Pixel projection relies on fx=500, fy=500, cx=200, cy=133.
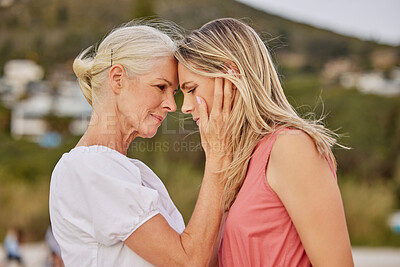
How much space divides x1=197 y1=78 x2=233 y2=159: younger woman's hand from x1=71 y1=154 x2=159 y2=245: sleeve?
41 cm

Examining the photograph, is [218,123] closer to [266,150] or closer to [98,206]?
[266,150]

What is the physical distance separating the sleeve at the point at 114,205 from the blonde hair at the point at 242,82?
0.43m

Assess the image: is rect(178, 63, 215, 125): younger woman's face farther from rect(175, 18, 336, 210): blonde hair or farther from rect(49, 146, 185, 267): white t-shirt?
rect(49, 146, 185, 267): white t-shirt

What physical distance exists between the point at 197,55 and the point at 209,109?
0.92ft

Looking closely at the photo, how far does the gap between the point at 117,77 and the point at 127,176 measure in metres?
0.54

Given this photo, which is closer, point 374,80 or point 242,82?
point 242,82

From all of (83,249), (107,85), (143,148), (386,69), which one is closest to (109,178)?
→ (83,249)

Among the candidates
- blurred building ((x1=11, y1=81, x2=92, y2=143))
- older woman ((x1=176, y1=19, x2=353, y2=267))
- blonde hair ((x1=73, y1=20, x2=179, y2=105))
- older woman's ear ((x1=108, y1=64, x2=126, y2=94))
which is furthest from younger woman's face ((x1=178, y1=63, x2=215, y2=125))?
blurred building ((x1=11, y1=81, x2=92, y2=143))

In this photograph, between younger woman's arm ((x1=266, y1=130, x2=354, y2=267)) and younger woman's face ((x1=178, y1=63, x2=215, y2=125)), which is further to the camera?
younger woman's face ((x1=178, y1=63, x2=215, y2=125))

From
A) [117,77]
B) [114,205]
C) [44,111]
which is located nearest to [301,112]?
[117,77]

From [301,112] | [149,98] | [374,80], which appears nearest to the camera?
[149,98]

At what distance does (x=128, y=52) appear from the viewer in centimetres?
250

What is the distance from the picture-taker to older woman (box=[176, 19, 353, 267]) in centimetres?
210

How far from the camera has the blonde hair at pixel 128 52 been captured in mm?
2498
